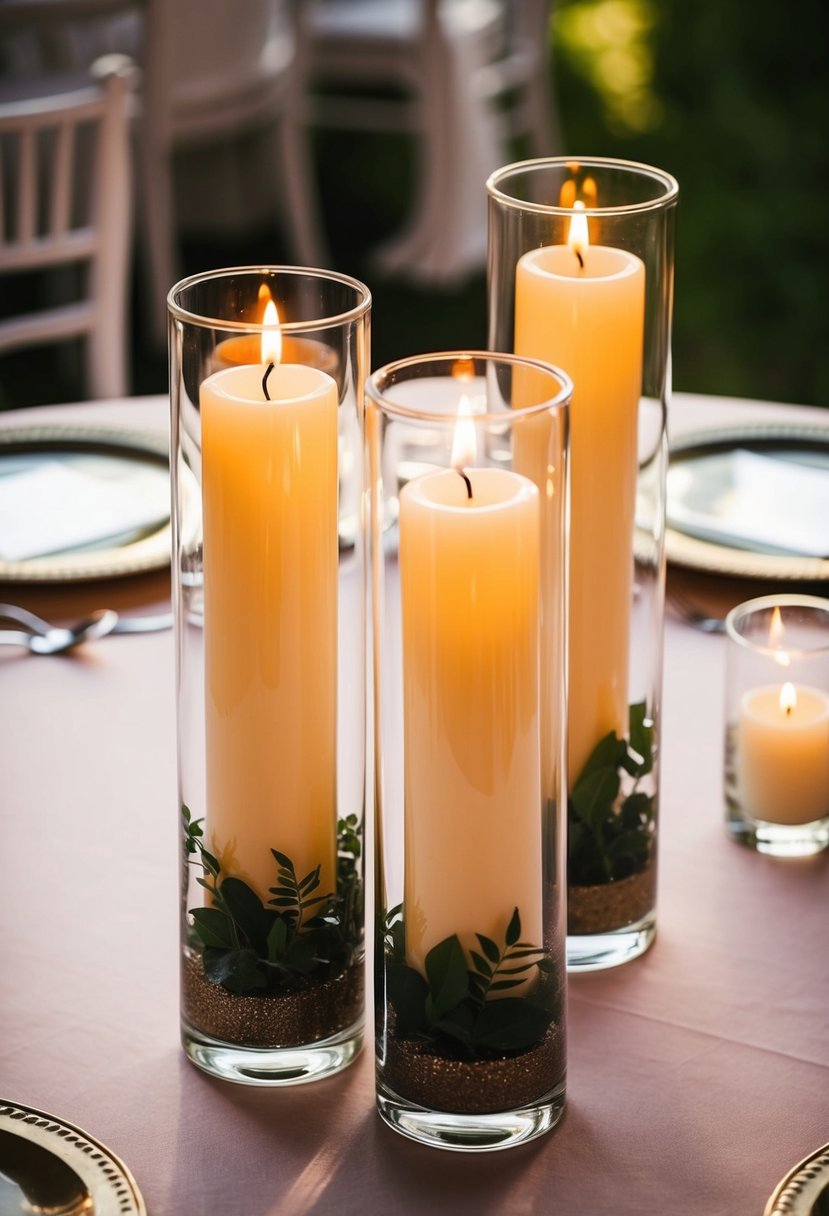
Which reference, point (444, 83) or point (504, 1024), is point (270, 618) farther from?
point (444, 83)

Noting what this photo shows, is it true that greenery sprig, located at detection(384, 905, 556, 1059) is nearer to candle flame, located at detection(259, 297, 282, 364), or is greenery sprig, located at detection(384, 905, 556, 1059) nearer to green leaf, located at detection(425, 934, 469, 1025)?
green leaf, located at detection(425, 934, 469, 1025)

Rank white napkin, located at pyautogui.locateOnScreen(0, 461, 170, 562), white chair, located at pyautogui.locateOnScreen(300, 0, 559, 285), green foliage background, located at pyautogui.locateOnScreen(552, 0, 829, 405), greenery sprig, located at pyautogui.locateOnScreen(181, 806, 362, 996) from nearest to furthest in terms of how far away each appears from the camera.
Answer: greenery sprig, located at pyautogui.locateOnScreen(181, 806, 362, 996), white napkin, located at pyautogui.locateOnScreen(0, 461, 170, 562), green foliage background, located at pyautogui.locateOnScreen(552, 0, 829, 405), white chair, located at pyautogui.locateOnScreen(300, 0, 559, 285)

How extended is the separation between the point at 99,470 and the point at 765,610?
525mm

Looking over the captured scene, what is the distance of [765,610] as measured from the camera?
93cm

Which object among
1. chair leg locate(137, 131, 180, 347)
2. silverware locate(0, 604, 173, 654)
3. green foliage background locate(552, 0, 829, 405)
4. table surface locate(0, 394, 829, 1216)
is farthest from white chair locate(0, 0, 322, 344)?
table surface locate(0, 394, 829, 1216)

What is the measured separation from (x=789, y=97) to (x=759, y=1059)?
3.15 m

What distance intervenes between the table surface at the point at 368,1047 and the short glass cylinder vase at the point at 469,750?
0.03 metres

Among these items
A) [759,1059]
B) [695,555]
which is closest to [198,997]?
[759,1059]

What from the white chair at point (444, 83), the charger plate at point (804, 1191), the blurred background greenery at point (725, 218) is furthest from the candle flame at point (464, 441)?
the white chair at point (444, 83)

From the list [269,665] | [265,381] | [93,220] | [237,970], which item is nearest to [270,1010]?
[237,970]

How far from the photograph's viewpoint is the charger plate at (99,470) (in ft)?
3.60

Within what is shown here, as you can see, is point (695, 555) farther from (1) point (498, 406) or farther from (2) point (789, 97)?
(2) point (789, 97)

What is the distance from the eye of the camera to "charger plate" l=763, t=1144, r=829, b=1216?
0.61 m

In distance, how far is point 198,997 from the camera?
27.4 inches
